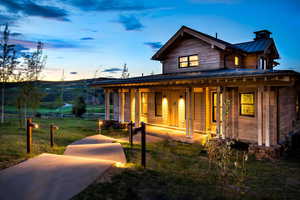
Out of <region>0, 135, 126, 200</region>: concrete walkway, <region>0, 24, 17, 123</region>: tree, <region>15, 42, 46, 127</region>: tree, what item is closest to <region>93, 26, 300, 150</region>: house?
<region>0, 135, 126, 200</region>: concrete walkway

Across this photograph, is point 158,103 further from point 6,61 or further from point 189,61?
point 6,61

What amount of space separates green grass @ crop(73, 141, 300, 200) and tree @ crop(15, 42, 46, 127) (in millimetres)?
11522

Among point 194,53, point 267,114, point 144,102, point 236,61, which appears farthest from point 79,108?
point 267,114

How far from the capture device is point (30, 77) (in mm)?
15938

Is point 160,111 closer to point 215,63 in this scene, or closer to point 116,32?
point 215,63

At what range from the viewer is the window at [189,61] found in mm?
13903

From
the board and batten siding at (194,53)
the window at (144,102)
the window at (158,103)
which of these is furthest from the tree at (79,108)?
the board and batten siding at (194,53)

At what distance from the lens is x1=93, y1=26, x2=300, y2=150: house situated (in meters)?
8.45

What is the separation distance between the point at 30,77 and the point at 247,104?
1592cm

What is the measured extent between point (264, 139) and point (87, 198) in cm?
813

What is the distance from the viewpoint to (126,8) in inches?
731

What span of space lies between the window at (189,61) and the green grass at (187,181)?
301 inches

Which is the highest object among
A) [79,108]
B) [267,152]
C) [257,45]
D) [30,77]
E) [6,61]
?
[257,45]

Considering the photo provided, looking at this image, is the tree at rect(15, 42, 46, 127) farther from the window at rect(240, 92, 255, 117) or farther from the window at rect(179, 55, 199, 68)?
the window at rect(240, 92, 255, 117)
